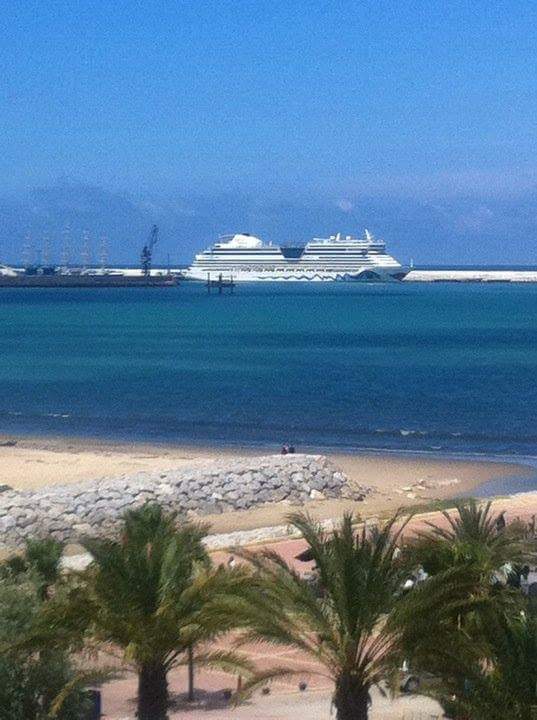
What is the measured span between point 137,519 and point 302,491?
12.8 m

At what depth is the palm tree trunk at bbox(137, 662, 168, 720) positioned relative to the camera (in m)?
8.84

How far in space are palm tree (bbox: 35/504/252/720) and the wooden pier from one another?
141m

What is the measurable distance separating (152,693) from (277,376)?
1672 inches

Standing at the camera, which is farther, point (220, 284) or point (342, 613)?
point (220, 284)

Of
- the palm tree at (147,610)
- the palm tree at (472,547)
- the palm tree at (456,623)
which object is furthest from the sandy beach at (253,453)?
the palm tree at (147,610)

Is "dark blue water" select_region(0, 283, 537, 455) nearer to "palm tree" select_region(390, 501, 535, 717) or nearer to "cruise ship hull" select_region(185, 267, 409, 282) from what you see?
"palm tree" select_region(390, 501, 535, 717)

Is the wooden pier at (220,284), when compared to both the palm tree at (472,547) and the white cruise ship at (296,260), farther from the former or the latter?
the palm tree at (472,547)

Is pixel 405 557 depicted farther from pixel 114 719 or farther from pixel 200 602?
pixel 114 719

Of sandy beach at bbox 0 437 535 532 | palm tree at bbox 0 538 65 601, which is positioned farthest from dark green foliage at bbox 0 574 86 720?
sandy beach at bbox 0 437 535 532

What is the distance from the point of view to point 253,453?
30.2m

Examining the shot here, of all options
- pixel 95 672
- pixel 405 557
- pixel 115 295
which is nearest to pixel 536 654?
pixel 405 557

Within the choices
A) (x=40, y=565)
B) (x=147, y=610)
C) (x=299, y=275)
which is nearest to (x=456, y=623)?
(x=147, y=610)

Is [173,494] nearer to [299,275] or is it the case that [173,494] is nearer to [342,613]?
[342,613]

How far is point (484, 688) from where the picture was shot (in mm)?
7238
